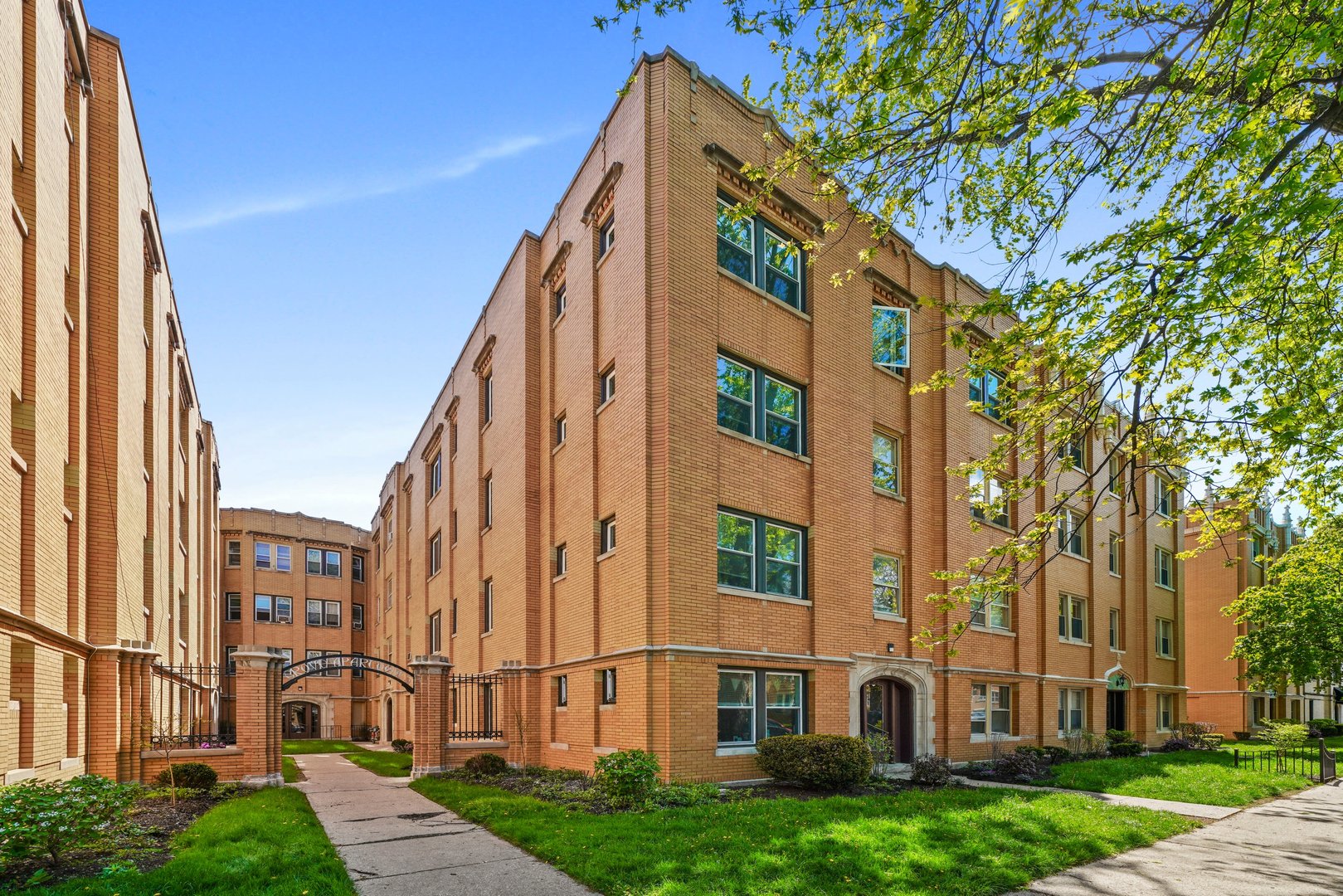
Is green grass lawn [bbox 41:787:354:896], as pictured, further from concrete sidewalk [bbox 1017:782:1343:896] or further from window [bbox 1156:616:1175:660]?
window [bbox 1156:616:1175:660]

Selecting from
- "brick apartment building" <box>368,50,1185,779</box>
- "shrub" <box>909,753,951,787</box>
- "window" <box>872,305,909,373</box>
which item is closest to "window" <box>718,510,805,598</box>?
"brick apartment building" <box>368,50,1185,779</box>

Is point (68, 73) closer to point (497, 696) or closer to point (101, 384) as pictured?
point (101, 384)

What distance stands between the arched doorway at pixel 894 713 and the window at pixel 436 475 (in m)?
20.4

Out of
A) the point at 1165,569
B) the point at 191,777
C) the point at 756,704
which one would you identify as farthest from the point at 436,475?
the point at 1165,569

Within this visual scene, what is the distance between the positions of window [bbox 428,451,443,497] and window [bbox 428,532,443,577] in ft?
6.26

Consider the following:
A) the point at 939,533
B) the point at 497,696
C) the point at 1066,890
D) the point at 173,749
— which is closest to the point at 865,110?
the point at 1066,890

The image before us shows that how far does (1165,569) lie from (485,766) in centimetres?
2951

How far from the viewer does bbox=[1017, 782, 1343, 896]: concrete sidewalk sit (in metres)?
9.26

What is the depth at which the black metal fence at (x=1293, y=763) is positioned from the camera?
68.2ft

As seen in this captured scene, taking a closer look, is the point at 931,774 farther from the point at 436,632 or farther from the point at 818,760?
the point at 436,632

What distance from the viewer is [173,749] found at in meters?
17.0

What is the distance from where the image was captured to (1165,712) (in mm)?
34562

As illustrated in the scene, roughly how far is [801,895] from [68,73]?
62.0 feet

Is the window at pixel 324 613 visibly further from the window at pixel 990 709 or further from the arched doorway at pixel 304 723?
the window at pixel 990 709
